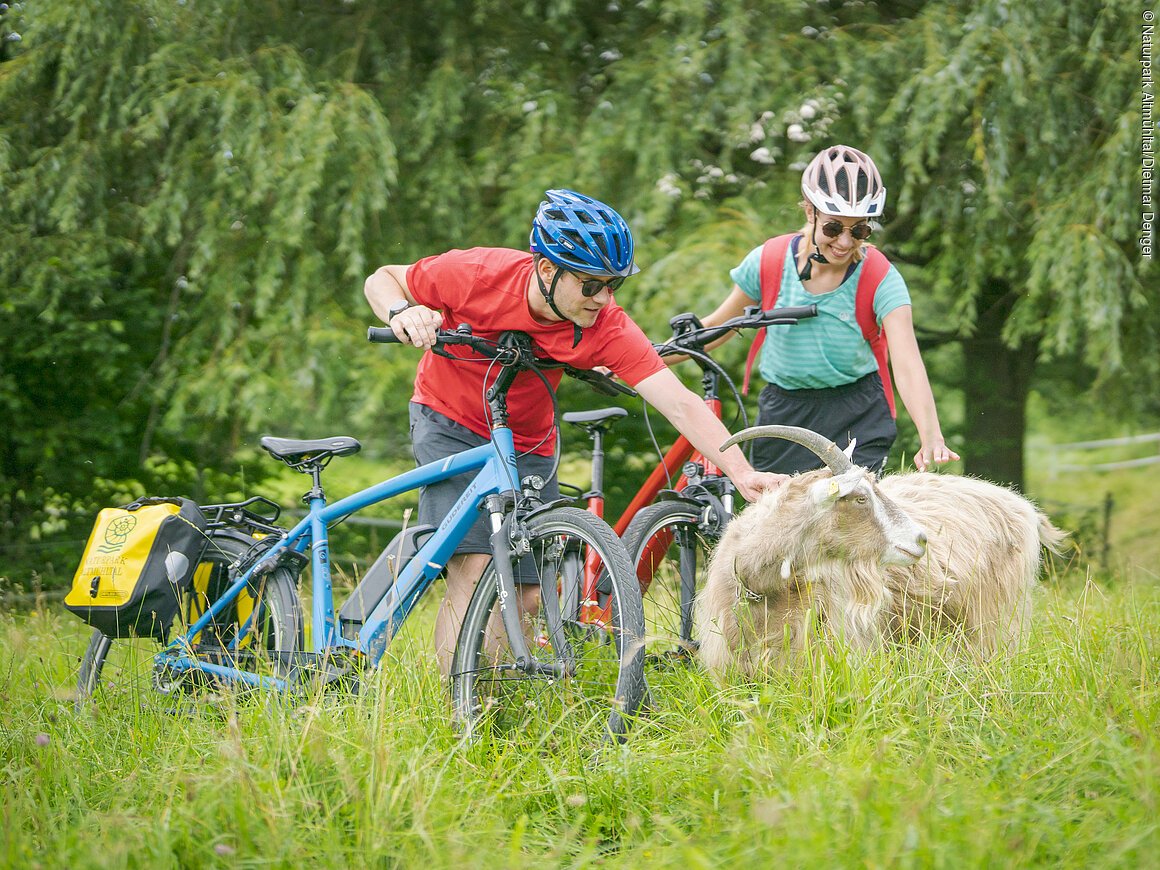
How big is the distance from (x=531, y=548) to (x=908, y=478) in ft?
4.78

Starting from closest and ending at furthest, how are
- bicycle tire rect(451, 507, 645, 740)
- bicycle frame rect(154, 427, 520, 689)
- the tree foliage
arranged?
bicycle tire rect(451, 507, 645, 740) < bicycle frame rect(154, 427, 520, 689) < the tree foliage

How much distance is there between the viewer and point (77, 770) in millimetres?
3328

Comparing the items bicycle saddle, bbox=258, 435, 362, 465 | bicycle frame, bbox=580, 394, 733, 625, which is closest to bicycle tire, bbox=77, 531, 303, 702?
bicycle saddle, bbox=258, 435, 362, 465

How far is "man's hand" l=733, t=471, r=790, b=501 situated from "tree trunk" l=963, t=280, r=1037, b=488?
5.24m

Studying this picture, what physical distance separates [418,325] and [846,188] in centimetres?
165

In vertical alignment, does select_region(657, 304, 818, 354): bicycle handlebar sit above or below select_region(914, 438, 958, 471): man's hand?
above

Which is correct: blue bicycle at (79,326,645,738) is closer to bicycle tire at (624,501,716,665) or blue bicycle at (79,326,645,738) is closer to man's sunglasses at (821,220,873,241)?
bicycle tire at (624,501,716,665)

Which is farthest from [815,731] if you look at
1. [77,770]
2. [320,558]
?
[77,770]

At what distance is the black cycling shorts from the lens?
434 centimetres

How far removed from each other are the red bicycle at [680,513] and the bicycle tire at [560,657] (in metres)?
0.37

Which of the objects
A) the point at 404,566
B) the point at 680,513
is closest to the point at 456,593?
the point at 404,566

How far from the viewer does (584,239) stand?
11.5 ft

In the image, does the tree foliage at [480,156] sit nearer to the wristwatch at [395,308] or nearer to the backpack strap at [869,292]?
the backpack strap at [869,292]

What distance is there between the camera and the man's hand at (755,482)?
360 cm
